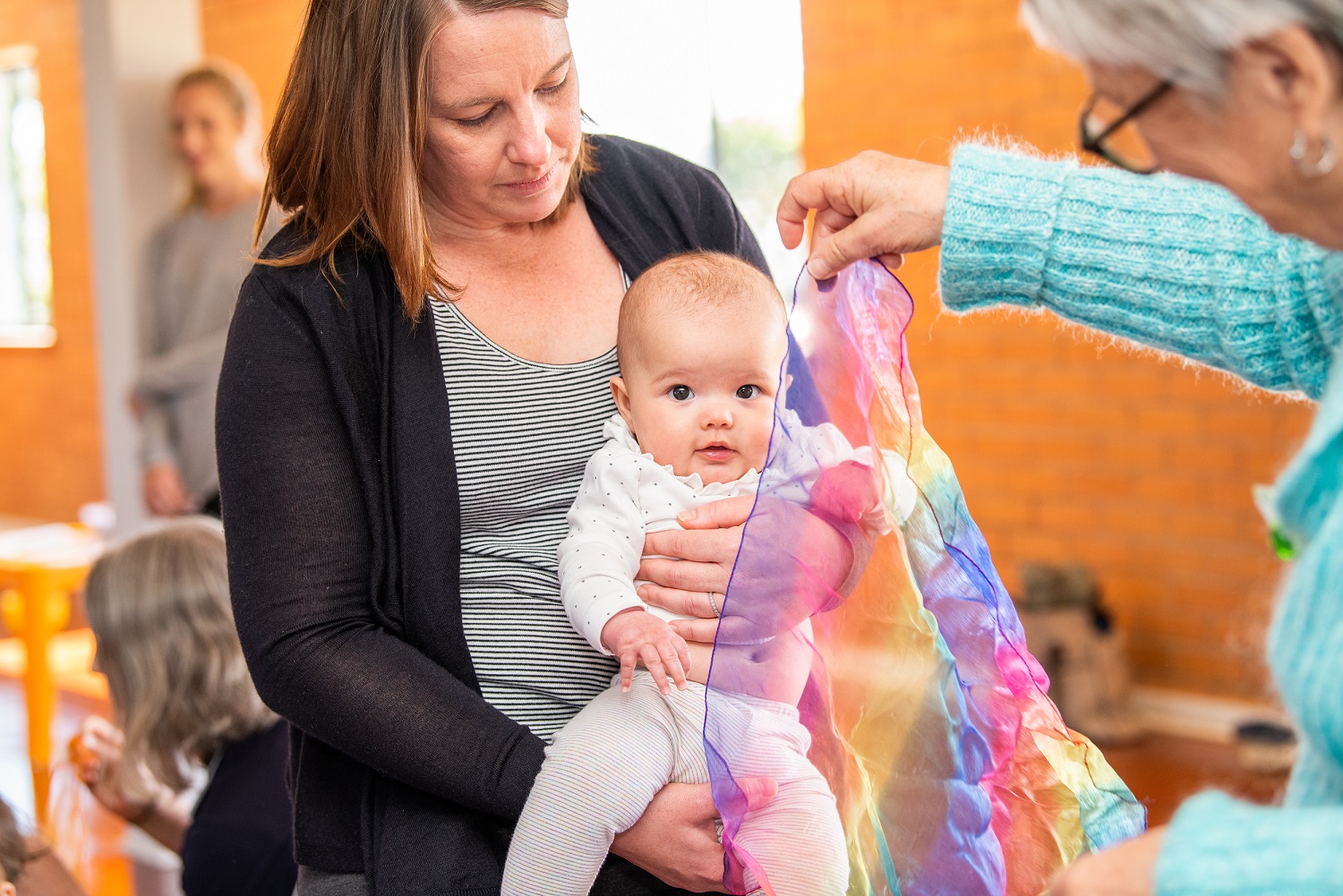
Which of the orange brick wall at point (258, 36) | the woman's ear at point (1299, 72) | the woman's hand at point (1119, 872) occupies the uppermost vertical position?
the orange brick wall at point (258, 36)

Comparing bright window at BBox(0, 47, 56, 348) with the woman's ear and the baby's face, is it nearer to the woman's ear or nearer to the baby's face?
the baby's face

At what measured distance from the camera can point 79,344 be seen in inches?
324

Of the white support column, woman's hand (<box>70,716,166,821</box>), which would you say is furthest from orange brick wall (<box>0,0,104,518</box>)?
woman's hand (<box>70,716,166,821</box>)

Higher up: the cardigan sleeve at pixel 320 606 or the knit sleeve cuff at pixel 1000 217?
the knit sleeve cuff at pixel 1000 217

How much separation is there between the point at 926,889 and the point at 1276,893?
48 cm

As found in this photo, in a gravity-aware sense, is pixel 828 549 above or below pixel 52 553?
above

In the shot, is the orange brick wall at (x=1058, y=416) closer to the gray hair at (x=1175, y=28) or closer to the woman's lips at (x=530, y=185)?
the woman's lips at (x=530, y=185)

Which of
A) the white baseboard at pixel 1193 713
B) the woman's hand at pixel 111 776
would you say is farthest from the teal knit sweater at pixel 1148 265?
the white baseboard at pixel 1193 713

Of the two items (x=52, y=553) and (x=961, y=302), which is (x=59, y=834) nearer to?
(x=52, y=553)

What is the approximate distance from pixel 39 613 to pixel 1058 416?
11.7 feet

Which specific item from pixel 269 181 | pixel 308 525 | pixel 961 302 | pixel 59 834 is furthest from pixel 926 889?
pixel 59 834

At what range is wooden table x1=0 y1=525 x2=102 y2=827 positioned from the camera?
420cm

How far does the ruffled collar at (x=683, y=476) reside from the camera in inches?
58.1

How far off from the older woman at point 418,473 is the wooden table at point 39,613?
3.14 metres
